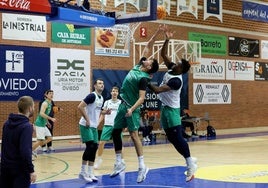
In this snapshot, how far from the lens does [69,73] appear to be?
67.9ft

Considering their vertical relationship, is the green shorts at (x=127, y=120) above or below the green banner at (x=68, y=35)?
below

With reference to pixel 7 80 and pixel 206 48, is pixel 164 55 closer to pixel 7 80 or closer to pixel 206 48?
pixel 7 80

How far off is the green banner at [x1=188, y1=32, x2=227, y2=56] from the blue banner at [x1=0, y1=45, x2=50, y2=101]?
9.22 metres

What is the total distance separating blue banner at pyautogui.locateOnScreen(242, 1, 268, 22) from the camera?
29.3 meters

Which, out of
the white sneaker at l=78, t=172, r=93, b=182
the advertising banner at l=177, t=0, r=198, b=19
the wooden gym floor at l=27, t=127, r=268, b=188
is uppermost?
the advertising banner at l=177, t=0, r=198, b=19

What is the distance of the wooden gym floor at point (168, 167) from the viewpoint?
9812mm

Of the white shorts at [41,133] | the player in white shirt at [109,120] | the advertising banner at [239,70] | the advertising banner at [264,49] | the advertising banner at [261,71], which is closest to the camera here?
the player in white shirt at [109,120]

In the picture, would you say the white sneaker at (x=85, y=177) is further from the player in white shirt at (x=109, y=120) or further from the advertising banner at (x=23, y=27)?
the advertising banner at (x=23, y=27)

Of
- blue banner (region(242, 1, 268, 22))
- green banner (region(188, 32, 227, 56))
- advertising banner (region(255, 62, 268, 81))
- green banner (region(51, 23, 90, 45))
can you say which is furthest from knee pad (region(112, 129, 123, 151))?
advertising banner (region(255, 62, 268, 81))

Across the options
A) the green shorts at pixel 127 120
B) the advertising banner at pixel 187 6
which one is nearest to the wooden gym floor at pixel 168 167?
the green shorts at pixel 127 120

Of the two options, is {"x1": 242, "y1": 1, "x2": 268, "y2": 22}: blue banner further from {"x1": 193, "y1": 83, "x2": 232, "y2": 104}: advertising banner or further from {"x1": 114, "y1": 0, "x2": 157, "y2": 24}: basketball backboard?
{"x1": 114, "y1": 0, "x2": 157, "y2": 24}: basketball backboard

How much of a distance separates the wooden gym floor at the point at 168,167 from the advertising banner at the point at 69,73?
2.47 m

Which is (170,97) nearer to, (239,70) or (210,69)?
(210,69)

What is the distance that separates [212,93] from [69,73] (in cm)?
969
